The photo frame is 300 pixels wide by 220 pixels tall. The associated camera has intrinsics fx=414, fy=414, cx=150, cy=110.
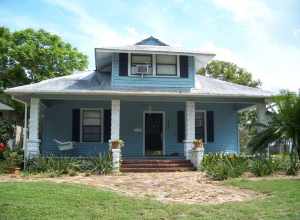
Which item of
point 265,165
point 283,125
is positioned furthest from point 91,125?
point 283,125

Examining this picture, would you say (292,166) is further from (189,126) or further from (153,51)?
(153,51)

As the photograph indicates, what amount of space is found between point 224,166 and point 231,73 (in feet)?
70.6

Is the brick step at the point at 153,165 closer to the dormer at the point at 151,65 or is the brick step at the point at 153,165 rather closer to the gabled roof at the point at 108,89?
the gabled roof at the point at 108,89

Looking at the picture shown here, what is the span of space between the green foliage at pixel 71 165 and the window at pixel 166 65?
169 inches

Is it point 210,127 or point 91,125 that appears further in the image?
point 210,127

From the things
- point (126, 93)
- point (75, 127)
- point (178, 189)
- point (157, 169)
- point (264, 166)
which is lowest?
point (178, 189)

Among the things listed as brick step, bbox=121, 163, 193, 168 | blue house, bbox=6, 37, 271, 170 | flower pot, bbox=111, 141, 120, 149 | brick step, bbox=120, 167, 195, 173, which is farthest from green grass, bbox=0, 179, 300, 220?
blue house, bbox=6, 37, 271, 170

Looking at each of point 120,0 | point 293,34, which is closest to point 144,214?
point 120,0

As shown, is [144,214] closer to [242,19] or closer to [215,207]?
[215,207]

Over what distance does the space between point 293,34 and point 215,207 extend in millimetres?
10428

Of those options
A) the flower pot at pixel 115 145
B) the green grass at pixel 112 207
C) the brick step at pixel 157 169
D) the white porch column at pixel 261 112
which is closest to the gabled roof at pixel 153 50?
the white porch column at pixel 261 112

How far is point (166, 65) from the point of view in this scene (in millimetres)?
16734

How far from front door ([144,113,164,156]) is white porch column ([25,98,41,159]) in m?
4.71

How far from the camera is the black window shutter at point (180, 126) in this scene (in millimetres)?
17625
